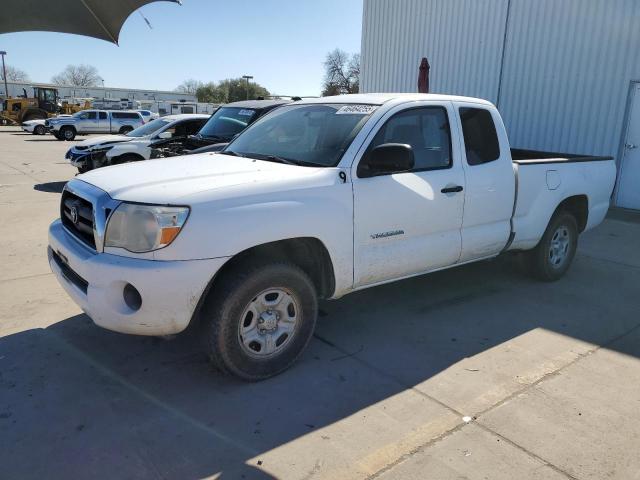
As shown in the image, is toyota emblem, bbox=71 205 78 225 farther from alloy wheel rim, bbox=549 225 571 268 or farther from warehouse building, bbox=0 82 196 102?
warehouse building, bbox=0 82 196 102

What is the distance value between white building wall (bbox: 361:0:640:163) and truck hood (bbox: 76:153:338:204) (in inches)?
339

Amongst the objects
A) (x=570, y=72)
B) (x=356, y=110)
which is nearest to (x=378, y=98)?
(x=356, y=110)

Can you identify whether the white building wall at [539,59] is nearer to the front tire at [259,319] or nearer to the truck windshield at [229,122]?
the truck windshield at [229,122]

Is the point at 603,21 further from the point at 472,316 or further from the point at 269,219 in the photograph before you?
the point at 269,219

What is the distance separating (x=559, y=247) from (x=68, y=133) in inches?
1167

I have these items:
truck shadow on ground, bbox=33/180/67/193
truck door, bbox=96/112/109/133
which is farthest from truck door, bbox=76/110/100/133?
truck shadow on ground, bbox=33/180/67/193

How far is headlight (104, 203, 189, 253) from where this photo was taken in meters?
3.02

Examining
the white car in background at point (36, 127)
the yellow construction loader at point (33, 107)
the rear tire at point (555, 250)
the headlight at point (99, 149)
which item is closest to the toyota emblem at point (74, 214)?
the rear tire at point (555, 250)

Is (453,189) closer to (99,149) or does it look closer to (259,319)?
(259,319)

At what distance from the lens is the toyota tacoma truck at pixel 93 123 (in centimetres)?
2928

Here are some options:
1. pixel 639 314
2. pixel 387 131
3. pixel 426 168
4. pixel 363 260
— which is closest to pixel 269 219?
pixel 363 260

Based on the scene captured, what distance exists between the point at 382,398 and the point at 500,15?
1062 cm

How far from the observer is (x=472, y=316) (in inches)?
186

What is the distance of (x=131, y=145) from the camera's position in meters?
11.2
